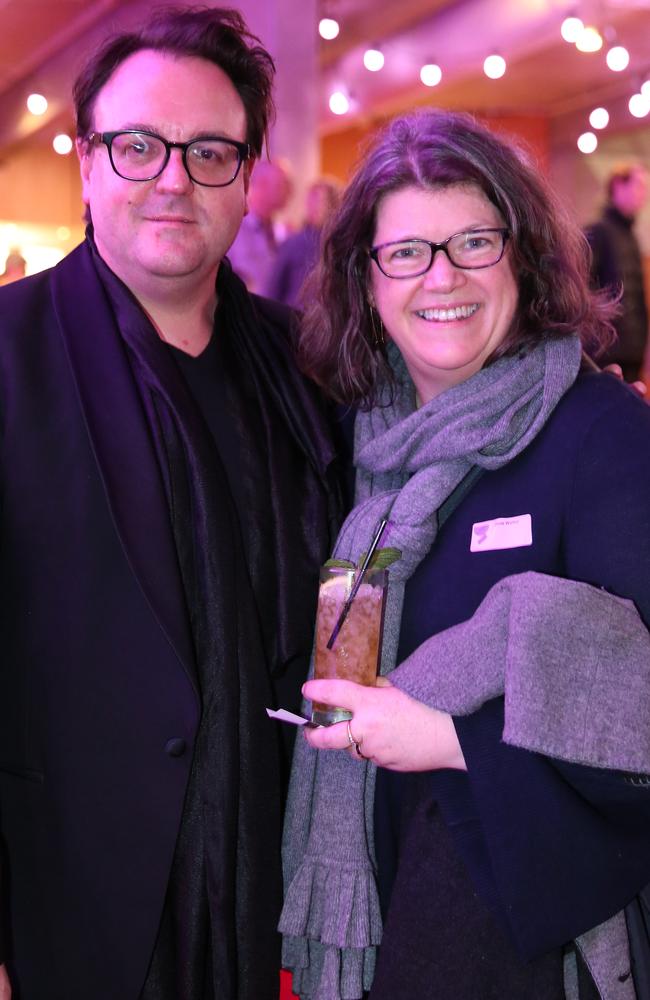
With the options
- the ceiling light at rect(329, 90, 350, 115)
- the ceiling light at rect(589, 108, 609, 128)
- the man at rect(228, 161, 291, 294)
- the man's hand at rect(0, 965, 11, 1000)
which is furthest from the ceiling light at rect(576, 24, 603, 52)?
the man's hand at rect(0, 965, 11, 1000)

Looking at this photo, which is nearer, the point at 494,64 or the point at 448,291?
the point at 448,291

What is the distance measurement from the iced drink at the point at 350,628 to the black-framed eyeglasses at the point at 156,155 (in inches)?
32.1

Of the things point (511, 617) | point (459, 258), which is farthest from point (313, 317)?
point (511, 617)

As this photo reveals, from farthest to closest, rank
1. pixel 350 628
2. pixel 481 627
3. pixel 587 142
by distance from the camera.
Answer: pixel 587 142
pixel 350 628
pixel 481 627

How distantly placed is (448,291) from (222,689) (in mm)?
811

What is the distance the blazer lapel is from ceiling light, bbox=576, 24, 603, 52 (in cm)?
823

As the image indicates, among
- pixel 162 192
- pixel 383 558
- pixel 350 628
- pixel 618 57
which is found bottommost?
pixel 350 628

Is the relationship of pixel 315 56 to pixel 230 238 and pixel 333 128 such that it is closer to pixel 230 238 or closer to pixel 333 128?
pixel 333 128

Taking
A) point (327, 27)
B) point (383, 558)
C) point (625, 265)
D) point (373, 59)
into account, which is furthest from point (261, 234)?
point (383, 558)

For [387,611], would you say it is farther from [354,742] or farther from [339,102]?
[339,102]

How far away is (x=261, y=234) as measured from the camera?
6164mm

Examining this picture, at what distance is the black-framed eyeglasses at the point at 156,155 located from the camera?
197cm

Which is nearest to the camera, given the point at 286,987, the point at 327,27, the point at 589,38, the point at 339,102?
the point at 286,987

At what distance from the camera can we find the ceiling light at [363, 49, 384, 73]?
927cm
